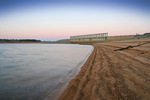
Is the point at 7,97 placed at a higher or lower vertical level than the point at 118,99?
lower

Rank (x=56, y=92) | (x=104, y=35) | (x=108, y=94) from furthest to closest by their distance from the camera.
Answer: (x=104, y=35)
(x=56, y=92)
(x=108, y=94)

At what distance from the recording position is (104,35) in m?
57.2

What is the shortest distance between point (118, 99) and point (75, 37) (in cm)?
8744

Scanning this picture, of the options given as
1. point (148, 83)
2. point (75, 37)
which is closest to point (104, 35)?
point (75, 37)

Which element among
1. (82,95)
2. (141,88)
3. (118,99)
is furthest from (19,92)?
(141,88)

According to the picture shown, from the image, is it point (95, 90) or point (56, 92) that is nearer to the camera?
point (95, 90)

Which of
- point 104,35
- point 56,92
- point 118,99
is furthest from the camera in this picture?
point 104,35

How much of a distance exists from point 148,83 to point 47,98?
3.16 meters

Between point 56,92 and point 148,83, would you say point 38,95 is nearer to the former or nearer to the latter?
point 56,92

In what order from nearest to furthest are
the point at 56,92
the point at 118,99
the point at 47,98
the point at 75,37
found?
the point at 118,99 < the point at 47,98 < the point at 56,92 < the point at 75,37

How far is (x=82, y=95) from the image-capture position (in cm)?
254

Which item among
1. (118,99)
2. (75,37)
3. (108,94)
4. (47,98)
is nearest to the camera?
(118,99)

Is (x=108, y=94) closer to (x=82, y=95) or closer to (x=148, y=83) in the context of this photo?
(x=82, y=95)

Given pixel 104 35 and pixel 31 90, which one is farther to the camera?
pixel 104 35
